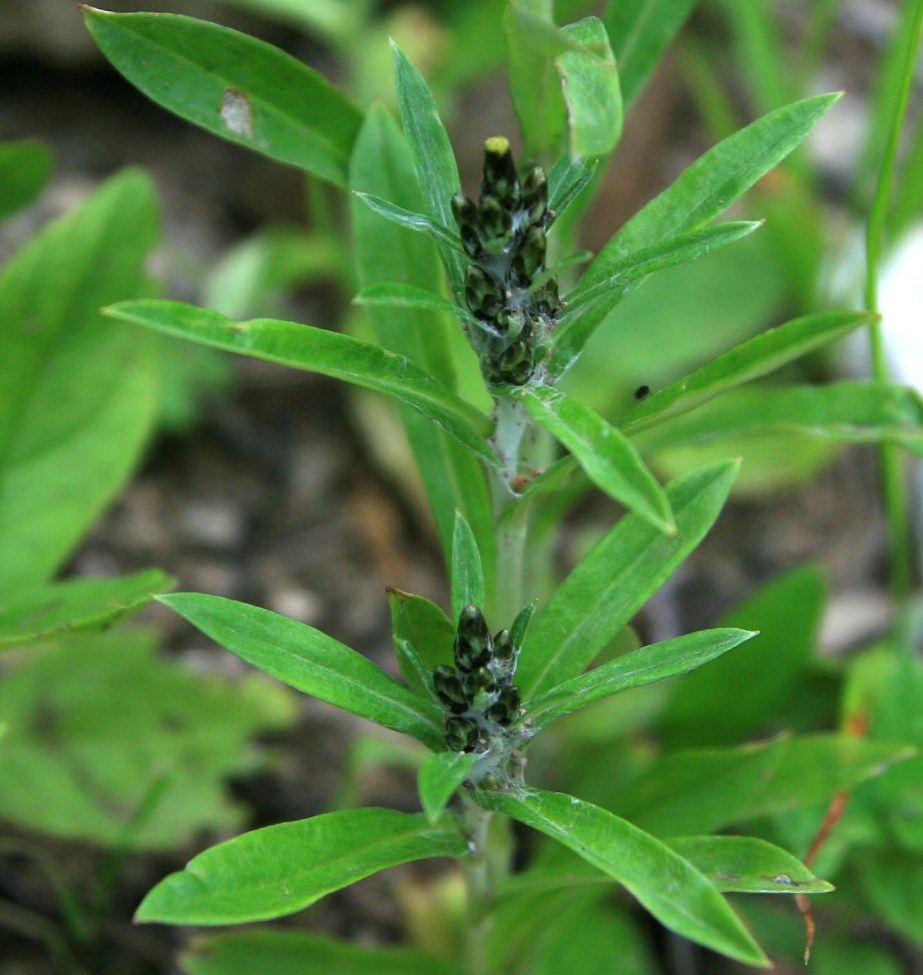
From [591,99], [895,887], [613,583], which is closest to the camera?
[591,99]

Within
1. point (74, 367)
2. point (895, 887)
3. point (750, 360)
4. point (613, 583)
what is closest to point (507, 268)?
point (750, 360)

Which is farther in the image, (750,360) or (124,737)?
(124,737)

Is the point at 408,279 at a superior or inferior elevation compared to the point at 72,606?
superior

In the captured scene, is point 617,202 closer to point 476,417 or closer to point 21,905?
point 476,417

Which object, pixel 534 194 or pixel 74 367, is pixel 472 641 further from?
pixel 74 367

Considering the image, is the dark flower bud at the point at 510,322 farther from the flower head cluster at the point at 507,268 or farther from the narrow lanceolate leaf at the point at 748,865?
the narrow lanceolate leaf at the point at 748,865
